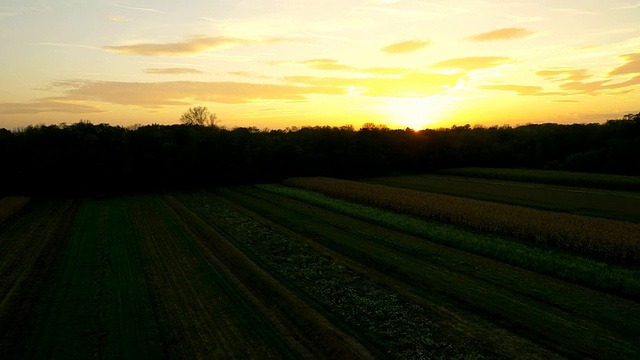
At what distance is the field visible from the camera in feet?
37.8

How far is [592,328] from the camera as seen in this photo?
1220 cm

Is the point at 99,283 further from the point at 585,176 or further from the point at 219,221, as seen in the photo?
the point at 585,176

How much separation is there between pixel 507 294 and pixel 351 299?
5.92m

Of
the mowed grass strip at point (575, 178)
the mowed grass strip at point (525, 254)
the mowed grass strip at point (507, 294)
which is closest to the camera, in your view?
the mowed grass strip at point (507, 294)

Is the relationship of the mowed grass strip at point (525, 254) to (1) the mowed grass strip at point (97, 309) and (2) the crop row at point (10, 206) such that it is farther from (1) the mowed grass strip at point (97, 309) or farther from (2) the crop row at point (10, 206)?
(2) the crop row at point (10, 206)

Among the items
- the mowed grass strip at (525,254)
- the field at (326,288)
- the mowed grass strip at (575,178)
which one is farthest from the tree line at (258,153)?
the mowed grass strip at (525,254)

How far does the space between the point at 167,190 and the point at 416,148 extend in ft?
144

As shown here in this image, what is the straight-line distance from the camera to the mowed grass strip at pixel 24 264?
12.7m

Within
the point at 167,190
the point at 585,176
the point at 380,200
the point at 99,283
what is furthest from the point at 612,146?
the point at 99,283

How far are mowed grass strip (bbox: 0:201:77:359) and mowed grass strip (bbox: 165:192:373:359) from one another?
291 inches

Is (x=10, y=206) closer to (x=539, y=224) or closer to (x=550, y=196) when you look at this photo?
(x=539, y=224)

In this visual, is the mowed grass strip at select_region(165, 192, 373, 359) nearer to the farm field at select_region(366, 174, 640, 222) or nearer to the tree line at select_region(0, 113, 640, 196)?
the farm field at select_region(366, 174, 640, 222)

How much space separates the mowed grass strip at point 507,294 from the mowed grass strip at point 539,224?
4.95 metres

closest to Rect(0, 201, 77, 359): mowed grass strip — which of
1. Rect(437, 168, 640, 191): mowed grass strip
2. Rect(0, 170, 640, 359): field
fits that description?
Rect(0, 170, 640, 359): field
